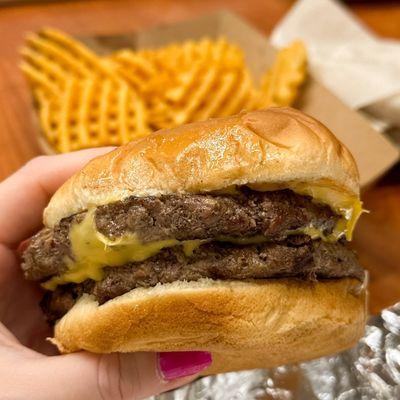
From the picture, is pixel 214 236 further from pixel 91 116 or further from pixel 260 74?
pixel 260 74

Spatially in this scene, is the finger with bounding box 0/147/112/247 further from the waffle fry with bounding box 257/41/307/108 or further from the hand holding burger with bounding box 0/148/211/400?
the waffle fry with bounding box 257/41/307/108

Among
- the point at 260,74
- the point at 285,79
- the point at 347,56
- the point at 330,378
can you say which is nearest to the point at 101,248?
the point at 330,378

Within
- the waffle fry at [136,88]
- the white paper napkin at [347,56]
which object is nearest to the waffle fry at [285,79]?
the waffle fry at [136,88]

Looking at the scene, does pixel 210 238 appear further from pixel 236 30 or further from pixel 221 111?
pixel 236 30

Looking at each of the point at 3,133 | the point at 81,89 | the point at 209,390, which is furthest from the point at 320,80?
the point at 209,390

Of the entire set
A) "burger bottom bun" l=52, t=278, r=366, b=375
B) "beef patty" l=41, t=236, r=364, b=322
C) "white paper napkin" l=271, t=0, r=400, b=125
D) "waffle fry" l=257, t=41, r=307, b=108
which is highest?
"beef patty" l=41, t=236, r=364, b=322

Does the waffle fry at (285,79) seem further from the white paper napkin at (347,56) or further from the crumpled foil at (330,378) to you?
the crumpled foil at (330,378)

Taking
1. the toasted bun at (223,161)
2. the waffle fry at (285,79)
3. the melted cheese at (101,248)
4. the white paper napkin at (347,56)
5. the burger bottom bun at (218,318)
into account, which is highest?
the toasted bun at (223,161)

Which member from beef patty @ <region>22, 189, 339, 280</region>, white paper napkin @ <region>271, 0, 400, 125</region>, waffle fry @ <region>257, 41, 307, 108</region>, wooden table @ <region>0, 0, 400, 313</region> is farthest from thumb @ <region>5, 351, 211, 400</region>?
white paper napkin @ <region>271, 0, 400, 125</region>

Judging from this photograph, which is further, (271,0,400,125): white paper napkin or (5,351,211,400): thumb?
(271,0,400,125): white paper napkin
